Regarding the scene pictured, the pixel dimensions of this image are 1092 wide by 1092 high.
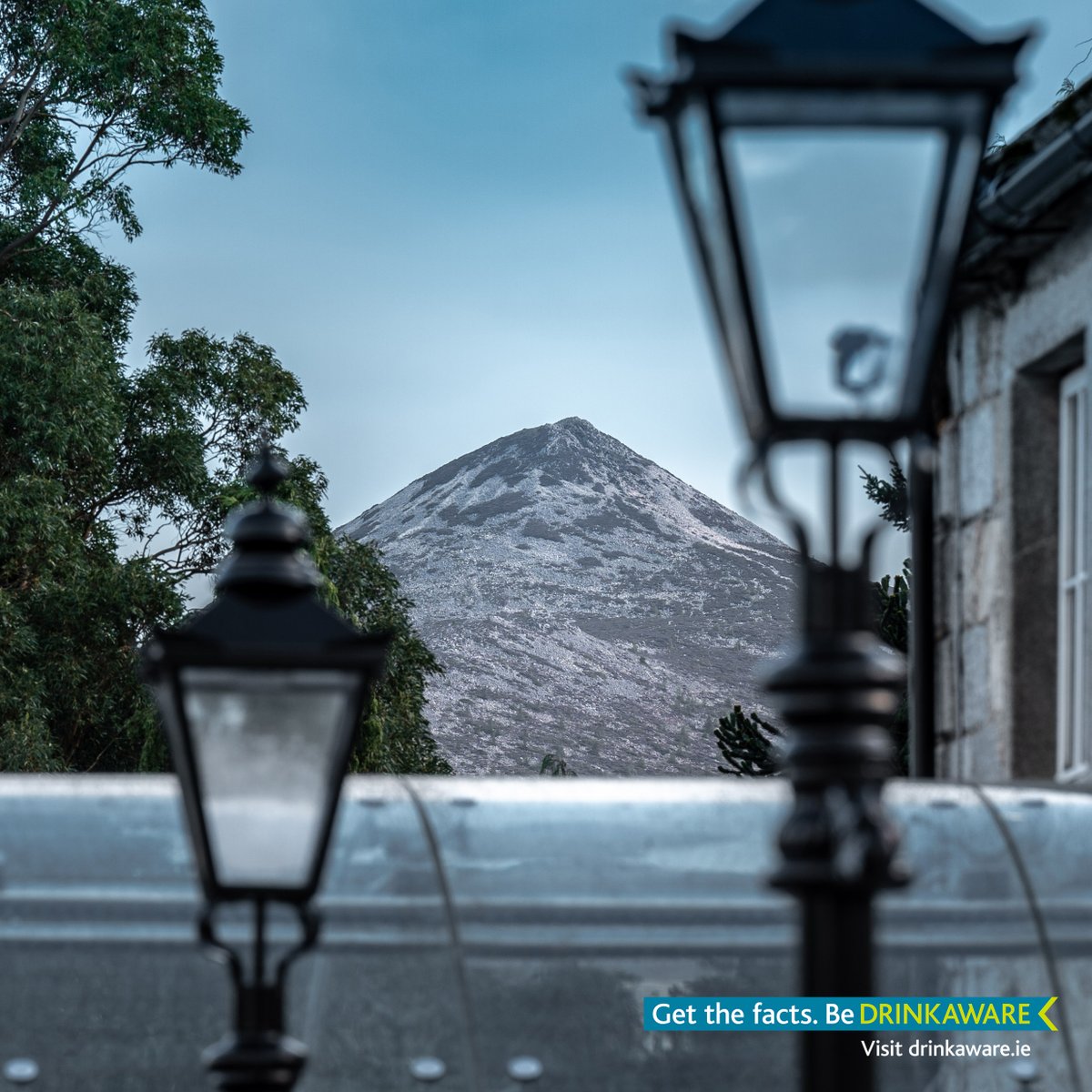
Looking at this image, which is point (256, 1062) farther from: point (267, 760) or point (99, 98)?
point (99, 98)

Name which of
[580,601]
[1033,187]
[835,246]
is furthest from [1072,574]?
[580,601]

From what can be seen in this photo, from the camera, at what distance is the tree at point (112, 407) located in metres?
18.5

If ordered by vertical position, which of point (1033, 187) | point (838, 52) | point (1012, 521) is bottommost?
point (1012, 521)

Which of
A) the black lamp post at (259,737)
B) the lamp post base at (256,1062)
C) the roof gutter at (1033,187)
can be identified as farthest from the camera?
the roof gutter at (1033,187)

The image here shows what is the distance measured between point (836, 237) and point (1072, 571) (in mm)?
4442

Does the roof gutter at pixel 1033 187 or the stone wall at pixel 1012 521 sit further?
the stone wall at pixel 1012 521

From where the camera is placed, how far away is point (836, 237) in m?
2.04

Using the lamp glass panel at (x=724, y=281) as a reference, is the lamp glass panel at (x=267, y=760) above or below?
below

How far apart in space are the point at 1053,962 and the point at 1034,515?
6.08 ft

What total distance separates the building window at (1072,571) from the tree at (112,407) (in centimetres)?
1262

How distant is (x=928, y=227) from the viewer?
2.06 m

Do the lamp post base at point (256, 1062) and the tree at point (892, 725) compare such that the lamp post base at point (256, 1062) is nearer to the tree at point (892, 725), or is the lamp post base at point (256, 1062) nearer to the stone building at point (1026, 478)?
the stone building at point (1026, 478)

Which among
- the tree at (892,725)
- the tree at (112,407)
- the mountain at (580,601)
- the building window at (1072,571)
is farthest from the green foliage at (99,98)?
the mountain at (580,601)

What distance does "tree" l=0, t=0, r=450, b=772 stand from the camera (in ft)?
60.7
